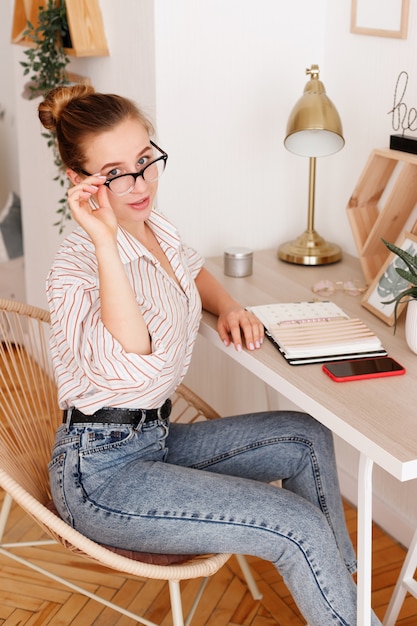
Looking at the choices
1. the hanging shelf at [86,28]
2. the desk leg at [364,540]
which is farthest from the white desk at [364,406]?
the hanging shelf at [86,28]

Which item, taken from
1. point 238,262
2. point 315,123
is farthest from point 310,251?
point 315,123

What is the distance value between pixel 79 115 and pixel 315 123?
0.66m

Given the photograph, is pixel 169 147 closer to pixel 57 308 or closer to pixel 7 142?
pixel 57 308

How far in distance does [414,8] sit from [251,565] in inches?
58.3

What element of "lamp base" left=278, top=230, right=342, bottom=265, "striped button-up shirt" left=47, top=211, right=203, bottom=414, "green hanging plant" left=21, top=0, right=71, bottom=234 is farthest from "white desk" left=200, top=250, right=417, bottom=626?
"green hanging plant" left=21, top=0, right=71, bottom=234

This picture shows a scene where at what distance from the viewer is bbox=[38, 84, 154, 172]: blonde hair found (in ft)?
5.10

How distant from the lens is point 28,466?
5.58 ft

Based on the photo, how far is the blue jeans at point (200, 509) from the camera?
1404 millimetres

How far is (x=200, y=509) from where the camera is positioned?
143cm

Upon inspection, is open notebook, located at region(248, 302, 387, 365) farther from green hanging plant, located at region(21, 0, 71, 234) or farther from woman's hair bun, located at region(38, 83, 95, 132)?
green hanging plant, located at region(21, 0, 71, 234)

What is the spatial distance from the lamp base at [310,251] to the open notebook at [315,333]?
358 millimetres

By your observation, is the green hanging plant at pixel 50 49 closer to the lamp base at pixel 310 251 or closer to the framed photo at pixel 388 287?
the lamp base at pixel 310 251

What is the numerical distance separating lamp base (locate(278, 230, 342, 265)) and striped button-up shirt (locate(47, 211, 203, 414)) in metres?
0.54

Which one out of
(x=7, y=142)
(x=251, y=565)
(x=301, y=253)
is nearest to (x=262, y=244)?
(x=301, y=253)
